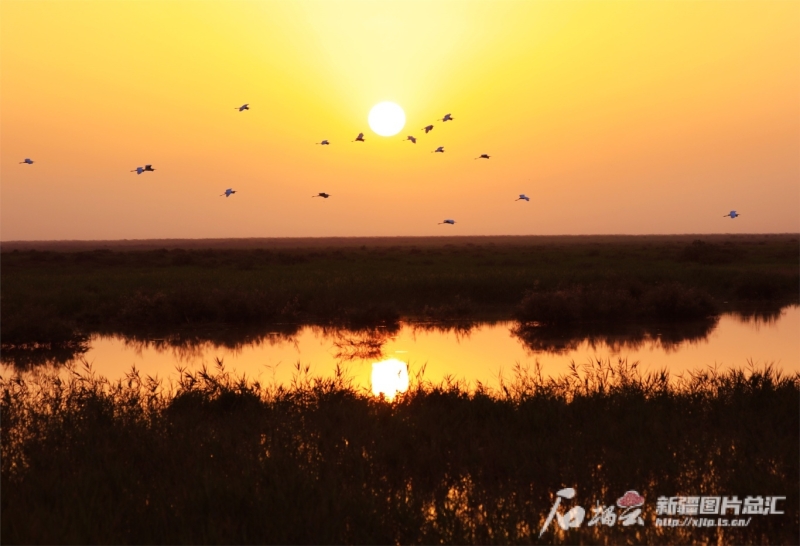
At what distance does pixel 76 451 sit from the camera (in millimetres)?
8117

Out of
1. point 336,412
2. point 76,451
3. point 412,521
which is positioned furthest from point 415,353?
point 412,521

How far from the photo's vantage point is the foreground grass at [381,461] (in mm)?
6309

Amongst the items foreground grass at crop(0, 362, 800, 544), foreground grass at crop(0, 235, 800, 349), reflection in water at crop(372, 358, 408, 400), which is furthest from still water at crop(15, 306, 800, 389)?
foreground grass at crop(0, 362, 800, 544)

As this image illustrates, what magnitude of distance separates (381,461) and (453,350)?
35.2 ft

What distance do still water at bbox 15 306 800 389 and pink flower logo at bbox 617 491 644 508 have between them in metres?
6.39

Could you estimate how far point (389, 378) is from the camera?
48.7 feet

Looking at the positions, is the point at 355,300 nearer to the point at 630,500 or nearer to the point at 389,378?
the point at 389,378

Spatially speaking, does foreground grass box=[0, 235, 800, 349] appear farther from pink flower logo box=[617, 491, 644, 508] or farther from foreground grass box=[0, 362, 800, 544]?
pink flower logo box=[617, 491, 644, 508]

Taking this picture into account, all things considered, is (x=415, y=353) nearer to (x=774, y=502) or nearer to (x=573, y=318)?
(x=573, y=318)

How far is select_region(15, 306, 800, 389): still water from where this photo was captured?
52.1 ft

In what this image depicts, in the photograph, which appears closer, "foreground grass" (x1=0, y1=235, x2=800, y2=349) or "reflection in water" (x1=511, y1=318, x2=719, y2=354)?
"reflection in water" (x1=511, y1=318, x2=719, y2=354)

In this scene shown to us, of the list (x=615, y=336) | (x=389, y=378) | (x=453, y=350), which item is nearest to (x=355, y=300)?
(x=453, y=350)

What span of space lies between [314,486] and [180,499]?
3.91ft

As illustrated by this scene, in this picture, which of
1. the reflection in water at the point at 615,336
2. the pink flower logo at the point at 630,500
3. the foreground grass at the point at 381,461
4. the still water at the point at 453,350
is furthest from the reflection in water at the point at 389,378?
the pink flower logo at the point at 630,500
